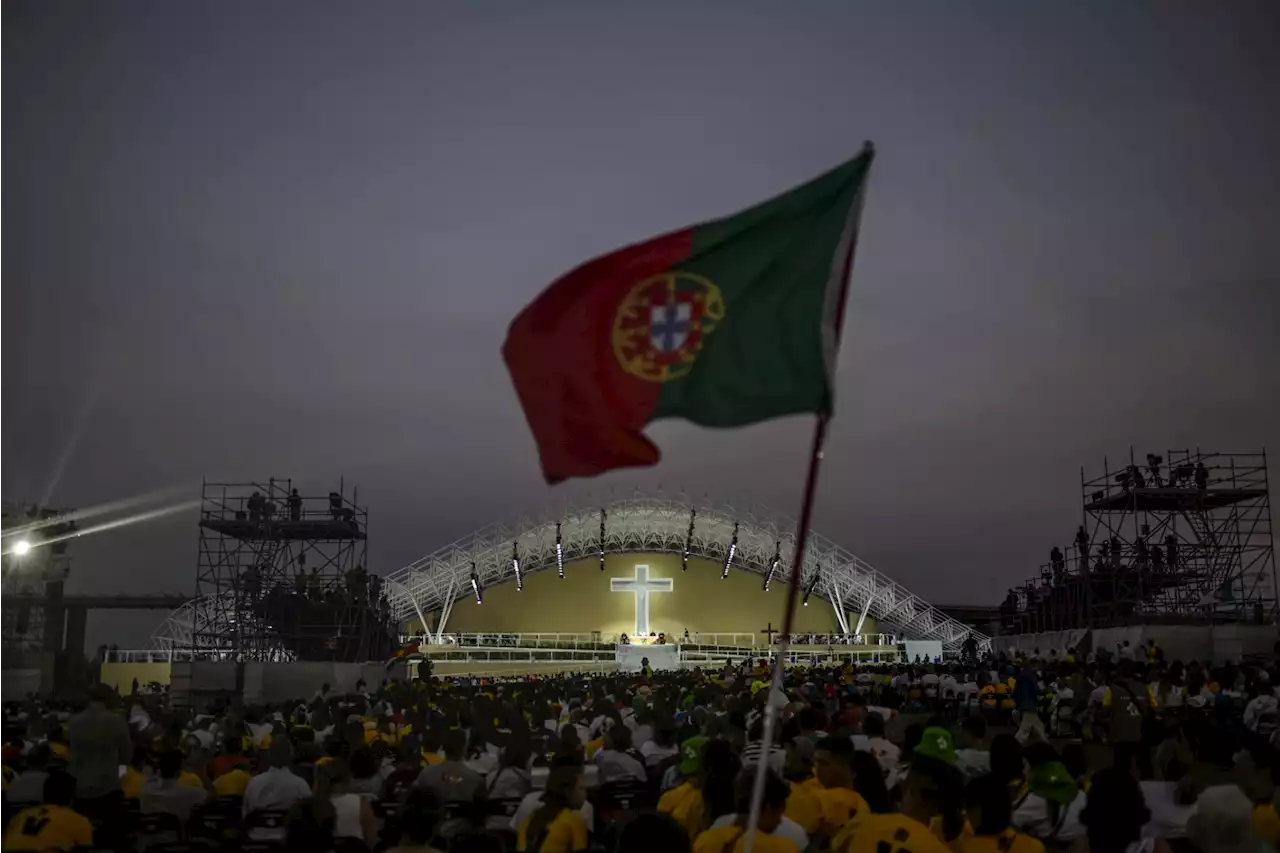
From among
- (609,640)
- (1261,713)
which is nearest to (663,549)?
(609,640)

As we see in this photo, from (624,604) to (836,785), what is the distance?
230 feet

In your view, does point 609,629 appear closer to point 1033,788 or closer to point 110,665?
point 110,665

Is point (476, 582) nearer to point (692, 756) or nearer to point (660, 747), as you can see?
point (660, 747)

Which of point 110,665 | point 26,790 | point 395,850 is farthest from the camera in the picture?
point 110,665

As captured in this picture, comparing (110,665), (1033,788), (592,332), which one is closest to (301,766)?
→ (592,332)

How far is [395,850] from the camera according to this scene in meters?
5.80

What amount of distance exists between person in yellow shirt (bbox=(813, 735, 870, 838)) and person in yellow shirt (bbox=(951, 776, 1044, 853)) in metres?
1.41

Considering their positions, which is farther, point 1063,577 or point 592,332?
point 1063,577

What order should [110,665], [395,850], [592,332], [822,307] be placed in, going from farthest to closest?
[110,665] < [592,332] < [822,307] < [395,850]

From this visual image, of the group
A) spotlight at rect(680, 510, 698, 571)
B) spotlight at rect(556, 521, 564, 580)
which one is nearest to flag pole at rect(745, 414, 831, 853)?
spotlight at rect(556, 521, 564, 580)

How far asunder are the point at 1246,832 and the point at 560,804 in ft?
10.7

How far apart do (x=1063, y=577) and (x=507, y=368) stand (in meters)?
43.5

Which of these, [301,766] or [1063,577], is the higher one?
[1063,577]

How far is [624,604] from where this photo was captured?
251 ft
